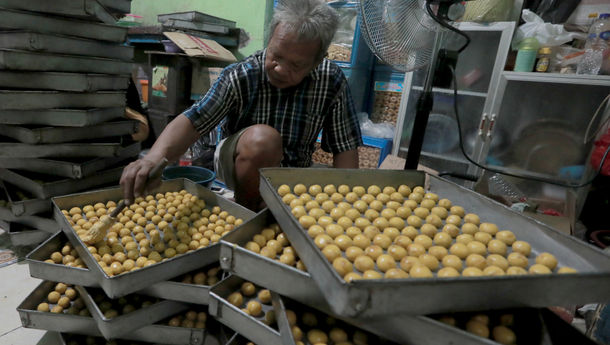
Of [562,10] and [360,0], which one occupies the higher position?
[562,10]

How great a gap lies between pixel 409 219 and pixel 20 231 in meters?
1.66

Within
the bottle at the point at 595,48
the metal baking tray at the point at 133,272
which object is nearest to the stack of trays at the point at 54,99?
the metal baking tray at the point at 133,272

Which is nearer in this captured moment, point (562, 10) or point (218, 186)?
point (562, 10)

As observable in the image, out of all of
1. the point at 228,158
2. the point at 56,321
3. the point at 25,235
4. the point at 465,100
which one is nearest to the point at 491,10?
the point at 465,100

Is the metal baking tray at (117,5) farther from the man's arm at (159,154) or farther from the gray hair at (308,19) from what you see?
the gray hair at (308,19)

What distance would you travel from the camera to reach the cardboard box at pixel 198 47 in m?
2.63

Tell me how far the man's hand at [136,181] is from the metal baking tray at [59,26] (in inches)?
35.5

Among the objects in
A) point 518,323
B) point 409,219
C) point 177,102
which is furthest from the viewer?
point 177,102

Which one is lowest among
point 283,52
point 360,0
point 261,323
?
point 261,323

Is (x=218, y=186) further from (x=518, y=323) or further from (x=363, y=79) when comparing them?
(x=518, y=323)

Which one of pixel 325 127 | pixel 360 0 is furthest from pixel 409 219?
pixel 325 127

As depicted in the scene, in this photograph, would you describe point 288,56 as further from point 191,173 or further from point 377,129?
point 377,129

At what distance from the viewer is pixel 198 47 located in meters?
2.71

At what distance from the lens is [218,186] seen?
2.56 metres
